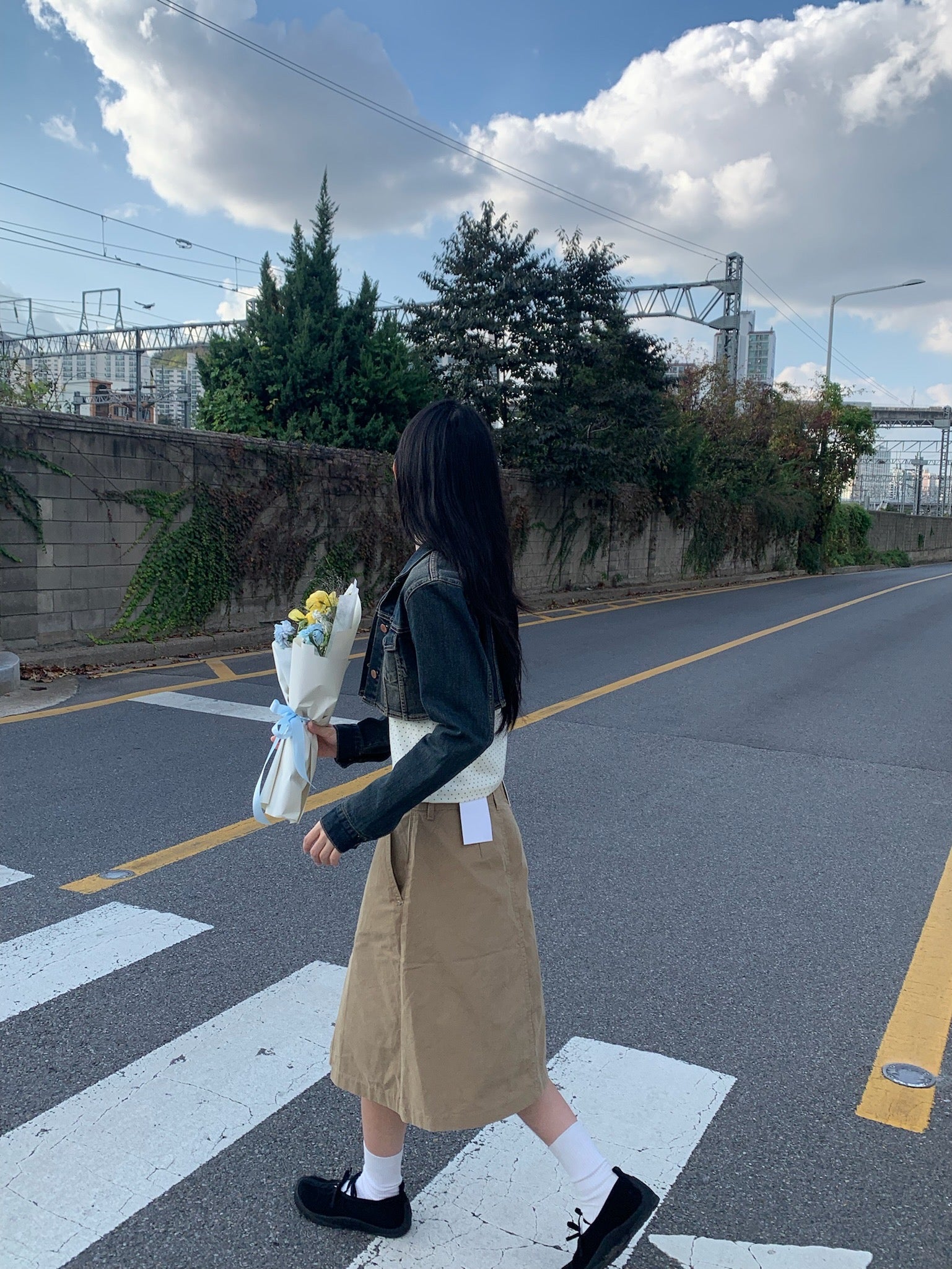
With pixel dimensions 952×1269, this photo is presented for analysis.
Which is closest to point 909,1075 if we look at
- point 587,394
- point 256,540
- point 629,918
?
point 629,918

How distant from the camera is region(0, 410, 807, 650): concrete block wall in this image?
9.70 metres

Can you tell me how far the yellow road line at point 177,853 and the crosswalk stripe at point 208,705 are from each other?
220cm

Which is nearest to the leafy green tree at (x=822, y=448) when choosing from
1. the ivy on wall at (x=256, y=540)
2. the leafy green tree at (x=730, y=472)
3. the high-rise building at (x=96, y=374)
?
the leafy green tree at (x=730, y=472)

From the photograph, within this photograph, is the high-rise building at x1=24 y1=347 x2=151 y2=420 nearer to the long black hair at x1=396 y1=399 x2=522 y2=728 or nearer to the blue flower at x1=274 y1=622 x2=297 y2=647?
the blue flower at x1=274 y1=622 x2=297 y2=647

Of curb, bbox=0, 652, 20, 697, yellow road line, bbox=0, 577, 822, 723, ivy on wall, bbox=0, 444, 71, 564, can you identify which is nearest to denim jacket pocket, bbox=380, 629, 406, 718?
yellow road line, bbox=0, 577, 822, 723

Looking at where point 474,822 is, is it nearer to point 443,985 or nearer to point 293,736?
point 443,985

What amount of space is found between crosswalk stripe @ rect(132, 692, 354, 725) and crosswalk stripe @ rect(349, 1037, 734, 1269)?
4708 mm

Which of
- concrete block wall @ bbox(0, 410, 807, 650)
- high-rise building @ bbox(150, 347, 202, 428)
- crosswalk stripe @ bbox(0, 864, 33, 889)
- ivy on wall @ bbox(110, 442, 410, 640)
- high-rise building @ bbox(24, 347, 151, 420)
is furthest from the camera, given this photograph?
high-rise building @ bbox(24, 347, 151, 420)

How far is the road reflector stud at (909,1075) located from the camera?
2988 millimetres

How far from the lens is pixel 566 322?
18.5 metres

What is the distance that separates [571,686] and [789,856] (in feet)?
14.4

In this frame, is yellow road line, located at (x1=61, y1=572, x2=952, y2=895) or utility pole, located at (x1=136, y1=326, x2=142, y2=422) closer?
yellow road line, located at (x1=61, y1=572, x2=952, y2=895)

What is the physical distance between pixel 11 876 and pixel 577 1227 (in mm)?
3081

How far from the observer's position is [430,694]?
2006 mm
